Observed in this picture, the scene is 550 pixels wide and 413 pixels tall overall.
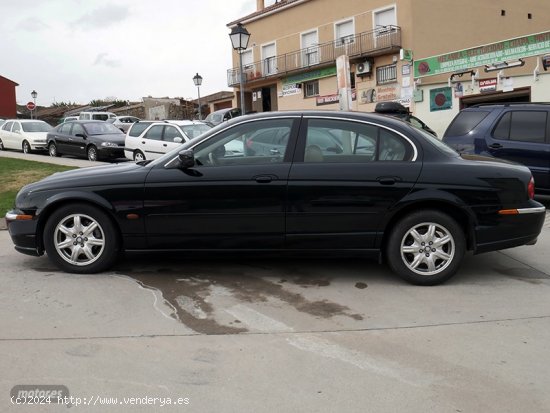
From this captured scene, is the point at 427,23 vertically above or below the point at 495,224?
above

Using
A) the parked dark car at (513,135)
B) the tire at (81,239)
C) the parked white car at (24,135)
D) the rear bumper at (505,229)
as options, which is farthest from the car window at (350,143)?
the parked white car at (24,135)

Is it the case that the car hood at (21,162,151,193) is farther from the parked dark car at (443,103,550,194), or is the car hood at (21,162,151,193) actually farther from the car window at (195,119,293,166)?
the parked dark car at (443,103,550,194)

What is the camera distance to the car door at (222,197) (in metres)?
4.98

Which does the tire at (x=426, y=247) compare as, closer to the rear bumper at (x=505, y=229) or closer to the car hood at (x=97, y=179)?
the rear bumper at (x=505, y=229)

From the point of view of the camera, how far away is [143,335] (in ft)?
12.9

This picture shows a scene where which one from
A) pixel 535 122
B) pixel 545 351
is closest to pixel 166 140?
pixel 535 122

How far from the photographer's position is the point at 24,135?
69.4 feet

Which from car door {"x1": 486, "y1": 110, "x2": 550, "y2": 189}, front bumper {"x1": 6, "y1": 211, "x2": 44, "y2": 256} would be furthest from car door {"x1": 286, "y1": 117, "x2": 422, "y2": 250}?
car door {"x1": 486, "y1": 110, "x2": 550, "y2": 189}

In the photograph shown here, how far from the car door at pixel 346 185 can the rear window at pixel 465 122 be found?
483 cm

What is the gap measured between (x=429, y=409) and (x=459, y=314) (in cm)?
155

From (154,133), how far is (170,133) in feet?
1.98

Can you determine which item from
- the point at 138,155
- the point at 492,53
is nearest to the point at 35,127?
the point at 138,155

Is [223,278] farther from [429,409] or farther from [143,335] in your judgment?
[429,409]

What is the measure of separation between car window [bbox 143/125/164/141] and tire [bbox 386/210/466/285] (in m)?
11.1
